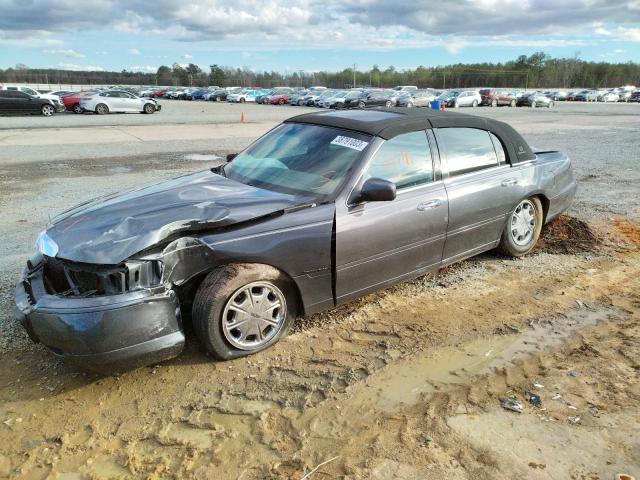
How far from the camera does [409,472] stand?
2410mm

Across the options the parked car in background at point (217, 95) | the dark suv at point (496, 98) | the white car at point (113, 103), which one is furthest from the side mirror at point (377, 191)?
the parked car in background at point (217, 95)

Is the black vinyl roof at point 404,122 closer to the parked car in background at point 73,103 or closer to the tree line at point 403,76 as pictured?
the parked car in background at point 73,103

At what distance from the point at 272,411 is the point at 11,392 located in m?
1.66

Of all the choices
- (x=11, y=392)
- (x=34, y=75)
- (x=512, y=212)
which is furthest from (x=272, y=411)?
(x=34, y=75)

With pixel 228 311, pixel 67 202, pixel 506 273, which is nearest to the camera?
pixel 228 311

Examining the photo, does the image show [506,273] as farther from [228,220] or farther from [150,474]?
[150,474]

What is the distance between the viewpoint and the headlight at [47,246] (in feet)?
10.4

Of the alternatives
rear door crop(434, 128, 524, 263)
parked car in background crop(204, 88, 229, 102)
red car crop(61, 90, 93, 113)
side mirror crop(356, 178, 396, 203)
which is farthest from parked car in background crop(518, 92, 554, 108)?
side mirror crop(356, 178, 396, 203)

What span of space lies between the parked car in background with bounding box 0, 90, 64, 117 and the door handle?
29120mm

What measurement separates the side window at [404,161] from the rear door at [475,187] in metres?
0.20

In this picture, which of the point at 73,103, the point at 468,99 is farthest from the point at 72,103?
the point at 468,99

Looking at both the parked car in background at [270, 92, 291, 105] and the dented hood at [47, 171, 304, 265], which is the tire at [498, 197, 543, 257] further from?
the parked car in background at [270, 92, 291, 105]

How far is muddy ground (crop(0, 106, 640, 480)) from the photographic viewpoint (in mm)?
2492

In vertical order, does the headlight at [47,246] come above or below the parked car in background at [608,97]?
below
